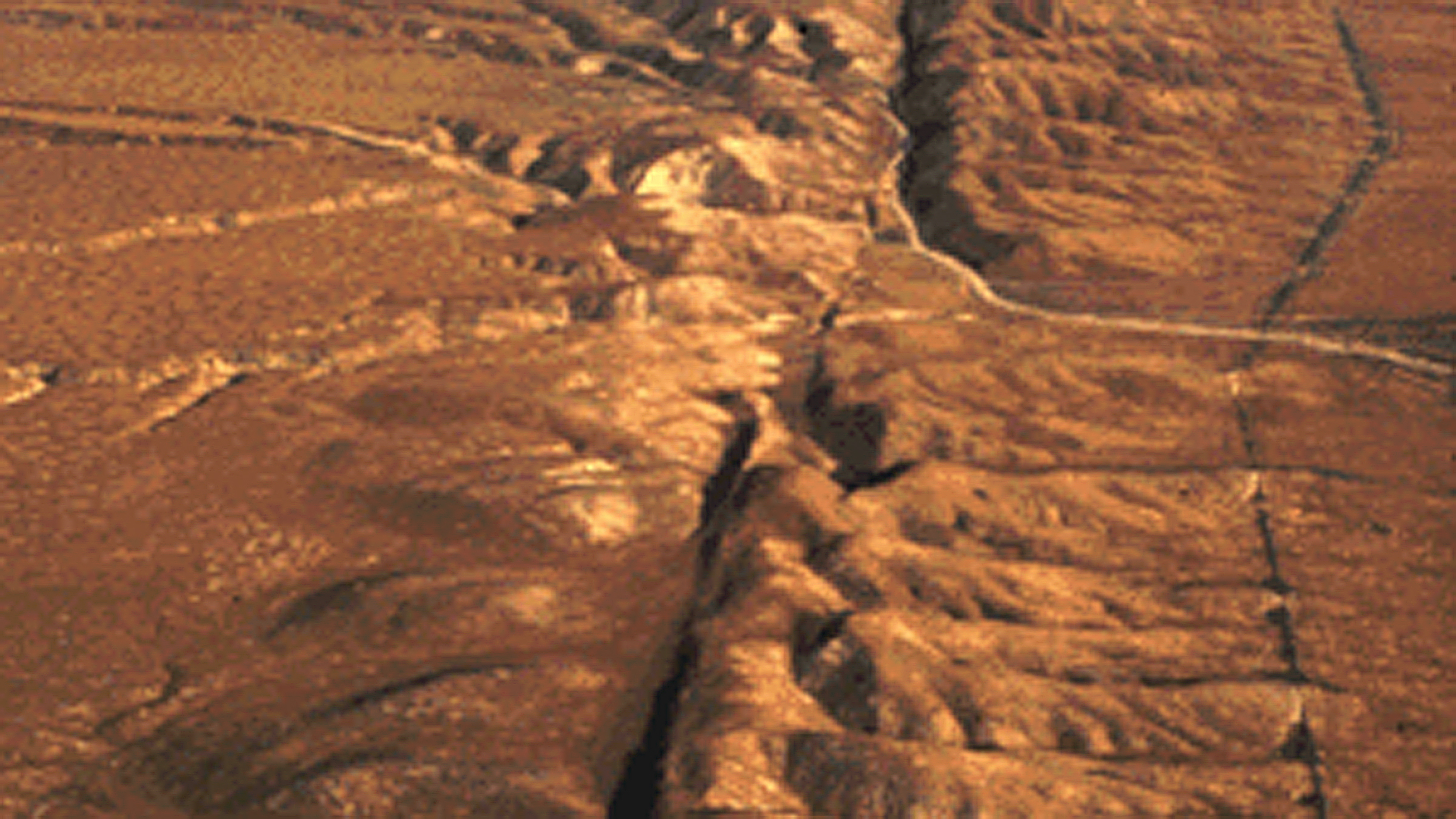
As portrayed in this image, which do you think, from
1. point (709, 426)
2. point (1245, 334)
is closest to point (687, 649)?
point (709, 426)

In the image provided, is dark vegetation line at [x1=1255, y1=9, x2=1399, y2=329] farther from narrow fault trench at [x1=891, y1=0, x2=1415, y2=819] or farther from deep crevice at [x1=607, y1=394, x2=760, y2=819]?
deep crevice at [x1=607, y1=394, x2=760, y2=819]

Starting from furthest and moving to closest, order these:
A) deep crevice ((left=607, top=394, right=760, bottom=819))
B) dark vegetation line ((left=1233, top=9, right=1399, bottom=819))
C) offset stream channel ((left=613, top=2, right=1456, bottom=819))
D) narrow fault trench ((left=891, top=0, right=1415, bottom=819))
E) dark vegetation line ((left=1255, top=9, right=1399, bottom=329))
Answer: dark vegetation line ((left=1255, top=9, right=1399, bottom=329)) < narrow fault trench ((left=891, top=0, right=1415, bottom=819)) < dark vegetation line ((left=1233, top=9, right=1399, bottom=819)) < offset stream channel ((left=613, top=2, right=1456, bottom=819)) < deep crevice ((left=607, top=394, right=760, bottom=819))

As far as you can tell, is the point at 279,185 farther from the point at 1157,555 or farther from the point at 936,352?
the point at 1157,555

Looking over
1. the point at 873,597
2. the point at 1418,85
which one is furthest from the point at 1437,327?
the point at 1418,85

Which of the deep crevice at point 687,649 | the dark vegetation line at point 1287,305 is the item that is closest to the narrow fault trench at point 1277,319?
the dark vegetation line at point 1287,305

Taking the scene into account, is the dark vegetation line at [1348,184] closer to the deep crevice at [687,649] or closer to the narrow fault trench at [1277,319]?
the narrow fault trench at [1277,319]

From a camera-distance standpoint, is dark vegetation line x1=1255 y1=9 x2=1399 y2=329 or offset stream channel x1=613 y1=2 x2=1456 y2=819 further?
dark vegetation line x1=1255 y1=9 x2=1399 y2=329

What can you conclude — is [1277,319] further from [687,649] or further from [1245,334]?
[687,649]

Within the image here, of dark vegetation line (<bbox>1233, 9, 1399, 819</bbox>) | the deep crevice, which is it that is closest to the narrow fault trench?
dark vegetation line (<bbox>1233, 9, 1399, 819</bbox>)
